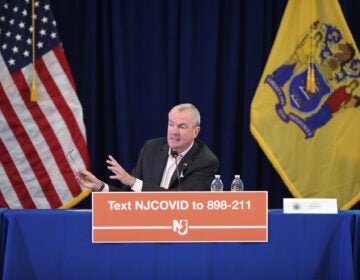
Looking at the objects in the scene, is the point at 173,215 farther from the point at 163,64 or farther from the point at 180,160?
the point at 163,64

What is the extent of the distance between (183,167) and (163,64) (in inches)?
86.3

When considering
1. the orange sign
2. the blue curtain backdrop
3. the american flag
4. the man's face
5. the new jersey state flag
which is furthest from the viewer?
the blue curtain backdrop

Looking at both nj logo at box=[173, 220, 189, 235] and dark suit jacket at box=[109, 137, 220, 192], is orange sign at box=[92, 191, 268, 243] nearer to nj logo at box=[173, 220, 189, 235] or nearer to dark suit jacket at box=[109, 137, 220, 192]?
nj logo at box=[173, 220, 189, 235]

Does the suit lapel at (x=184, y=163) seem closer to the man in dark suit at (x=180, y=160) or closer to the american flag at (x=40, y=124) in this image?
the man in dark suit at (x=180, y=160)

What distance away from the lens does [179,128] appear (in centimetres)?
374

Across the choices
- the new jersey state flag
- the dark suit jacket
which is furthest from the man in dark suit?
the new jersey state flag

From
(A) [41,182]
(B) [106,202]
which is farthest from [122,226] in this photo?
(A) [41,182]

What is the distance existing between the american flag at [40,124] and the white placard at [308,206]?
2.75 metres

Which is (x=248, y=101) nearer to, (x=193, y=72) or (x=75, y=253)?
(x=193, y=72)

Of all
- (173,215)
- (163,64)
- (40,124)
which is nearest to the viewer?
(173,215)

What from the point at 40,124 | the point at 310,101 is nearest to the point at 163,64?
the point at 40,124

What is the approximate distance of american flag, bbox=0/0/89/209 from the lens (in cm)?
533

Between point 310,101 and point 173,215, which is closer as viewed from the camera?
point 173,215

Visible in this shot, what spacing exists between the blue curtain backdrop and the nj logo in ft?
9.40
